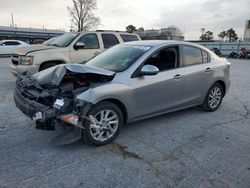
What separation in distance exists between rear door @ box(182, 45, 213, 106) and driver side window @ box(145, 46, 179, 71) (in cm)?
20

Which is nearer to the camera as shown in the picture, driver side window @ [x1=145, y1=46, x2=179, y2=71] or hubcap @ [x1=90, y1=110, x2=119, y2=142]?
hubcap @ [x1=90, y1=110, x2=119, y2=142]

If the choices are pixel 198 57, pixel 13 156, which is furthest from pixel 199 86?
pixel 13 156

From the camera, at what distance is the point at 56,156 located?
3.30 meters

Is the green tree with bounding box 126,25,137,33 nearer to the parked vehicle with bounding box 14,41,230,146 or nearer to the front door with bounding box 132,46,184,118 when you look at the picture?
the parked vehicle with bounding box 14,41,230,146

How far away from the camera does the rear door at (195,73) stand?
4.70m

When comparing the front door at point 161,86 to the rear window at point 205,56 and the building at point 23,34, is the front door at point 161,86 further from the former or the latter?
the building at point 23,34

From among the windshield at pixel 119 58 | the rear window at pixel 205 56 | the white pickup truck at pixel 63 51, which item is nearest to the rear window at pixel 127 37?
the white pickup truck at pixel 63 51

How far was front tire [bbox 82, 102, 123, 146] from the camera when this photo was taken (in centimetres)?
345

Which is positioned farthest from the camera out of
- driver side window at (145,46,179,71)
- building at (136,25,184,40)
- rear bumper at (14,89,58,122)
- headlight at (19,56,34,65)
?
building at (136,25,184,40)

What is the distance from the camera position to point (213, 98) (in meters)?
5.40

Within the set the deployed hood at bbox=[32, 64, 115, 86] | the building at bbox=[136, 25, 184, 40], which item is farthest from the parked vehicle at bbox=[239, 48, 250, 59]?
the deployed hood at bbox=[32, 64, 115, 86]

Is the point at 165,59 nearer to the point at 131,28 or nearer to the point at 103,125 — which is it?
the point at 103,125

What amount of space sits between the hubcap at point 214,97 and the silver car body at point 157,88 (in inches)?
8.8

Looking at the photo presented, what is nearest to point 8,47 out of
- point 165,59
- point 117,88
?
point 165,59
